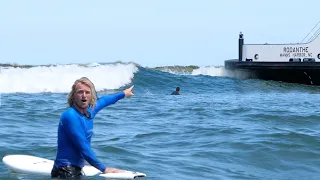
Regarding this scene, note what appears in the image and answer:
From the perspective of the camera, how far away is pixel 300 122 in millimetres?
12078

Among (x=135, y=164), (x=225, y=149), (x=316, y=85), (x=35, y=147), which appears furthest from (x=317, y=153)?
(x=316, y=85)

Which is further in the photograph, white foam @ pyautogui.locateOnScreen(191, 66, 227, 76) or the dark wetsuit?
white foam @ pyautogui.locateOnScreen(191, 66, 227, 76)

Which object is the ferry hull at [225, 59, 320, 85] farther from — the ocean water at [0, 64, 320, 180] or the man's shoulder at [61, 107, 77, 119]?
the man's shoulder at [61, 107, 77, 119]

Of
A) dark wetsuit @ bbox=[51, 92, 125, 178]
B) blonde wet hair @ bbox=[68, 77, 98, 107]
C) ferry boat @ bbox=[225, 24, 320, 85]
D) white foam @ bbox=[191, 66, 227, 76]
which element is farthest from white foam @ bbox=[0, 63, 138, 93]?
blonde wet hair @ bbox=[68, 77, 98, 107]

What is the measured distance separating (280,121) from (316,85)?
1453 centimetres

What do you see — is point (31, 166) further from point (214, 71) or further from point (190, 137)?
point (214, 71)

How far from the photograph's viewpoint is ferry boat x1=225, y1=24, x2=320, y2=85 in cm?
2625

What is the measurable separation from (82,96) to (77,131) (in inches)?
12.5

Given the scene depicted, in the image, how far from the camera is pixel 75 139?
18.1 ft

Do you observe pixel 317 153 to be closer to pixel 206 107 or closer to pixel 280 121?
pixel 280 121

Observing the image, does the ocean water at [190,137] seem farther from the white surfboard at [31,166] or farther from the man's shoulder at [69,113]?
the man's shoulder at [69,113]

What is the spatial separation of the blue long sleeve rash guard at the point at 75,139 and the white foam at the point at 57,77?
759 inches

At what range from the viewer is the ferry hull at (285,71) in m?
26.1

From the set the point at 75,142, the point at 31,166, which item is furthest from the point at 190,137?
the point at 75,142
